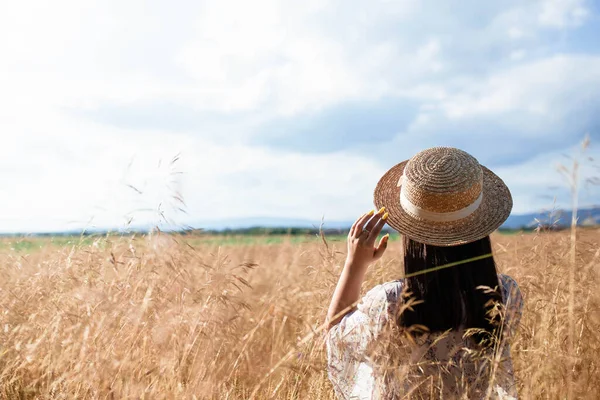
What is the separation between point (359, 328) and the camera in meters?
1.94

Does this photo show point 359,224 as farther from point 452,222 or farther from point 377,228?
point 452,222

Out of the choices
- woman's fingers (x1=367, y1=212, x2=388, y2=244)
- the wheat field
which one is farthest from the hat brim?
the wheat field

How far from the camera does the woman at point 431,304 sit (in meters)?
1.94

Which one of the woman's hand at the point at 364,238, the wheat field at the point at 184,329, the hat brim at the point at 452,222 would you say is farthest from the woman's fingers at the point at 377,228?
the wheat field at the point at 184,329

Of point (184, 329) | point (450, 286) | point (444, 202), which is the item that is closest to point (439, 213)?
point (444, 202)

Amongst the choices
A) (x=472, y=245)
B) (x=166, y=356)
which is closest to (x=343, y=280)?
(x=472, y=245)

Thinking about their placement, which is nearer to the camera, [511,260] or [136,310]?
[136,310]

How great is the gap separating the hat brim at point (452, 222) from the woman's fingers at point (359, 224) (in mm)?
181

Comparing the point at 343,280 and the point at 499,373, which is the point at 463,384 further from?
the point at 343,280

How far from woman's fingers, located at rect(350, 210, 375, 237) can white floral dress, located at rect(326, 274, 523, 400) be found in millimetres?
232

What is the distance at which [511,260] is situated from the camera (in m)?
4.60

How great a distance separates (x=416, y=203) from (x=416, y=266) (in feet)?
0.87

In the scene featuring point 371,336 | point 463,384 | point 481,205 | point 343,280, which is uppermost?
point 481,205

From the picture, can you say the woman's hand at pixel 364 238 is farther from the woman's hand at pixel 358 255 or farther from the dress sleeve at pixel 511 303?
the dress sleeve at pixel 511 303
